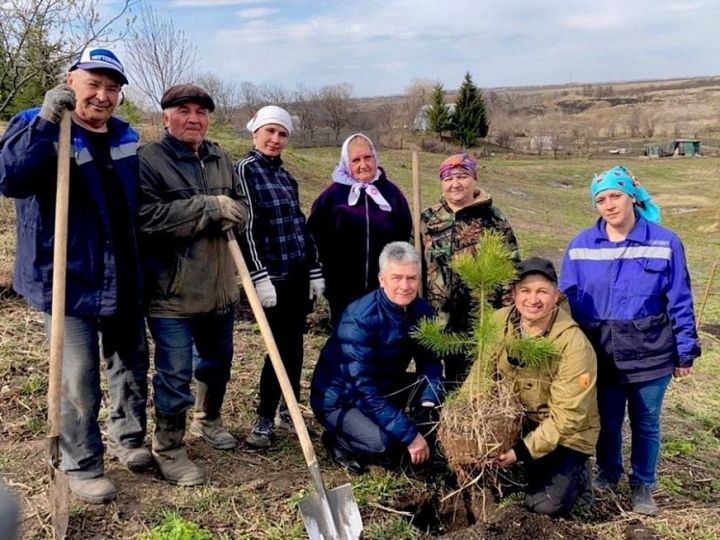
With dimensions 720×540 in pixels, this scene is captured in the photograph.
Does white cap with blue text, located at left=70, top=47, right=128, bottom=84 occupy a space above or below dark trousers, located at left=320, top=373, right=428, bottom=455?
above

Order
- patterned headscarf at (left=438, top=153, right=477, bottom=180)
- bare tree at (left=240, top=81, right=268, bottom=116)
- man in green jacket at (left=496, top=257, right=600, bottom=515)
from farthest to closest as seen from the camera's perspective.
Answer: bare tree at (left=240, top=81, right=268, bottom=116), patterned headscarf at (left=438, top=153, right=477, bottom=180), man in green jacket at (left=496, top=257, right=600, bottom=515)

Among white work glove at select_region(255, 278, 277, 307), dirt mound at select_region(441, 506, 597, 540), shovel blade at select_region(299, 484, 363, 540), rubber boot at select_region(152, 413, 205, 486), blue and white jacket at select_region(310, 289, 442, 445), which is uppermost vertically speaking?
white work glove at select_region(255, 278, 277, 307)

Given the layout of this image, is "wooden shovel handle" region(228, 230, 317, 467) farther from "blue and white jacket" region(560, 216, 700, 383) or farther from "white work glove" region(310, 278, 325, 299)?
"blue and white jacket" region(560, 216, 700, 383)

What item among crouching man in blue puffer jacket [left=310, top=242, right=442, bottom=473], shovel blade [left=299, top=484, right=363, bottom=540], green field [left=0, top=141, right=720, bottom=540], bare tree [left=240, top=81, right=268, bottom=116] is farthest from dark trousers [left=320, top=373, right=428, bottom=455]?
bare tree [left=240, top=81, right=268, bottom=116]

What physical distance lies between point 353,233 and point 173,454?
151 centimetres

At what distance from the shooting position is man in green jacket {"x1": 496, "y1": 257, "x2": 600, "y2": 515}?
325 cm

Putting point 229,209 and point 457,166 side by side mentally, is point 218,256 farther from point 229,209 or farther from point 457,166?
point 457,166

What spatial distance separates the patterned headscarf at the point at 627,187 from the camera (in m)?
3.38

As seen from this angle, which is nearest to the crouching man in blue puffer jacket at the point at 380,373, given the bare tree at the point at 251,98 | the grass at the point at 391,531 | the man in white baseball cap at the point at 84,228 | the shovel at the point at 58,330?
the grass at the point at 391,531

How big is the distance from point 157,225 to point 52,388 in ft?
2.68

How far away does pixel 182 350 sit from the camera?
129 inches

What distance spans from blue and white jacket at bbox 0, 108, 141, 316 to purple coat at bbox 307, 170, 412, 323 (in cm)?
124

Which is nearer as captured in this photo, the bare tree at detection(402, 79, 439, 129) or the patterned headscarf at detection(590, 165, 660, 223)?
the patterned headscarf at detection(590, 165, 660, 223)

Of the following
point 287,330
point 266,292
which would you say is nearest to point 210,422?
point 287,330
